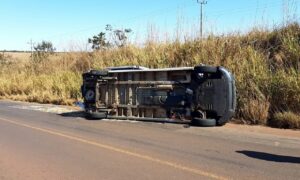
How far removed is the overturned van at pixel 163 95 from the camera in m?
13.5

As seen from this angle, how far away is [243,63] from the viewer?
16.3 metres

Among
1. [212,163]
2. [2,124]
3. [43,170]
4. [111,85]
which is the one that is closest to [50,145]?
[43,170]

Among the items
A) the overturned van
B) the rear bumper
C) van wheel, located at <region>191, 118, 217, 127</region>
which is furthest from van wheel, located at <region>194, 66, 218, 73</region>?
van wheel, located at <region>191, 118, 217, 127</region>

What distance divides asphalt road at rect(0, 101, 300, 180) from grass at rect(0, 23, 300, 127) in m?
1.70

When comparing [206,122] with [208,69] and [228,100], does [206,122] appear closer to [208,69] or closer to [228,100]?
[228,100]

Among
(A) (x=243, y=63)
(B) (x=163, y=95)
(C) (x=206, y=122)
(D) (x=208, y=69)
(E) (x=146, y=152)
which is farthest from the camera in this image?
(A) (x=243, y=63)

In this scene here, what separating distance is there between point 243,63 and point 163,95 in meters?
3.15

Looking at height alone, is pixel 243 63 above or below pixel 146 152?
above

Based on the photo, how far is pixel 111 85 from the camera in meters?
16.5

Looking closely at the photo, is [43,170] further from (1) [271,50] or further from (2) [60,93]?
(2) [60,93]

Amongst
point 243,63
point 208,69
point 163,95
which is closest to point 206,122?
point 208,69

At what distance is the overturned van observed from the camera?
44.4ft

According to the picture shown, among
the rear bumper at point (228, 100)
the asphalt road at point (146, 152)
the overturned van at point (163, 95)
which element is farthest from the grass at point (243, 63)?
the asphalt road at point (146, 152)

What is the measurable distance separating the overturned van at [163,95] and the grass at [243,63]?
1465 mm
